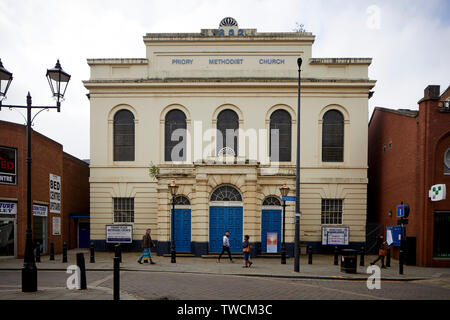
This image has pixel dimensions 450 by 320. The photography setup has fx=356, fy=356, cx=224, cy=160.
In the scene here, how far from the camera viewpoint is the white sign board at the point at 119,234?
22125mm

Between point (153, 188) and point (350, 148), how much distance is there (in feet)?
42.1

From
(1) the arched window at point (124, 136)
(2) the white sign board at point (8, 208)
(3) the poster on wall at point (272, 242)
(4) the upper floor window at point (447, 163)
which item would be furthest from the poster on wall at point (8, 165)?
(4) the upper floor window at point (447, 163)

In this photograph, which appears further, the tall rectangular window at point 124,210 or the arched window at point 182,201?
the tall rectangular window at point 124,210

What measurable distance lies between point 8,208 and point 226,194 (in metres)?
11.7

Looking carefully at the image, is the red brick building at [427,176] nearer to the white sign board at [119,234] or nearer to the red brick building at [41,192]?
the white sign board at [119,234]

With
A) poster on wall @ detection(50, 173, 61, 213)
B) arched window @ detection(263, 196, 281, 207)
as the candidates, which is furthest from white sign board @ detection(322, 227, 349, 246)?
poster on wall @ detection(50, 173, 61, 213)

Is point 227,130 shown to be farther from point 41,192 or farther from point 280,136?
point 41,192

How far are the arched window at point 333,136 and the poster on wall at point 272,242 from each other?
6204mm

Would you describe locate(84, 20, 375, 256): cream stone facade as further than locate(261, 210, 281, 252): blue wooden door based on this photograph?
Yes

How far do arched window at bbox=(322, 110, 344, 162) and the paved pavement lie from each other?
24.1 ft

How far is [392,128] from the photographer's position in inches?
861

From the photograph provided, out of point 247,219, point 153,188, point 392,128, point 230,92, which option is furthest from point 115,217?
point 392,128

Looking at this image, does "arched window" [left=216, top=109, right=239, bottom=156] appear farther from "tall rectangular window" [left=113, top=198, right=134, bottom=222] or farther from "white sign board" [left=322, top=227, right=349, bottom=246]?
"white sign board" [left=322, top=227, right=349, bottom=246]

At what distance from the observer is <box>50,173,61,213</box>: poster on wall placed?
22391mm
